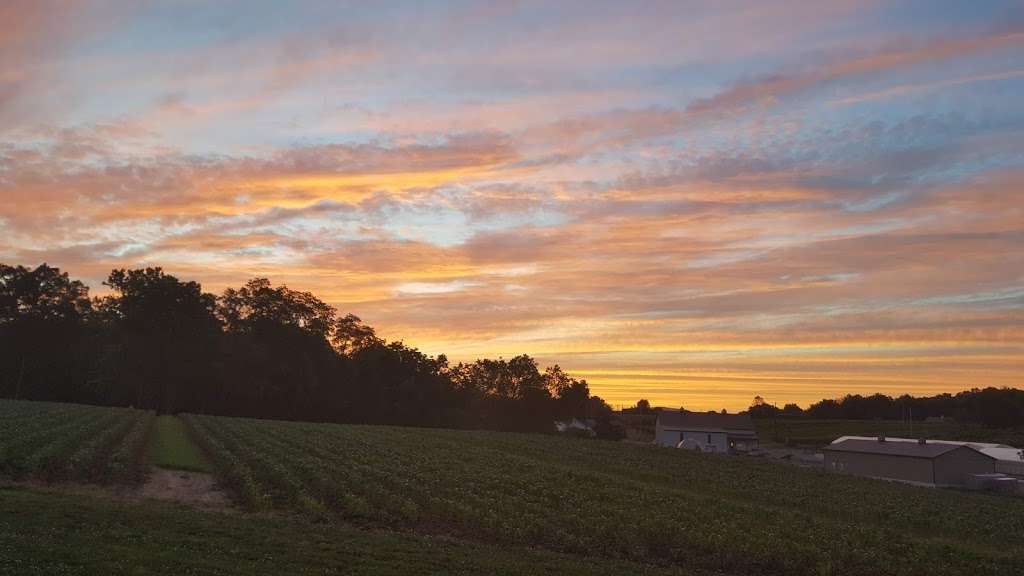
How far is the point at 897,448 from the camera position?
7400 centimetres

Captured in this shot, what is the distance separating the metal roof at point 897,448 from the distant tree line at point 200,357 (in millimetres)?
51539

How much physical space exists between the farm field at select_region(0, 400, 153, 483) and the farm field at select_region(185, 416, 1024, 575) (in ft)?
14.9

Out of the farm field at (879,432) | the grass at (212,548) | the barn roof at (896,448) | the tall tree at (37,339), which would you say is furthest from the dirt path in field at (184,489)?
the farm field at (879,432)

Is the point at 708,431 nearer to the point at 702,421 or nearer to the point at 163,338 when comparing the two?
the point at 702,421

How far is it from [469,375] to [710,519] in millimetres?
129924

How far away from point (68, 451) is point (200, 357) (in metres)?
79.4

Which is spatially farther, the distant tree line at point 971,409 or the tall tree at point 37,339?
the distant tree line at point 971,409

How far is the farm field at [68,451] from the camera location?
30.5m

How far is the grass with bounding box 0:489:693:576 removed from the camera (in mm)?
15852

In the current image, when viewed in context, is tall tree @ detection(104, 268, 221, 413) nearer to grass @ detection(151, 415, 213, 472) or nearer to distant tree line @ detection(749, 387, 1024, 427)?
grass @ detection(151, 415, 213, 472)

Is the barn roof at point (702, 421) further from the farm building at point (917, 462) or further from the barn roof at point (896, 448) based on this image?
the farm building at point (917, 462)

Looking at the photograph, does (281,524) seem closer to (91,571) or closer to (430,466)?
(91,571)

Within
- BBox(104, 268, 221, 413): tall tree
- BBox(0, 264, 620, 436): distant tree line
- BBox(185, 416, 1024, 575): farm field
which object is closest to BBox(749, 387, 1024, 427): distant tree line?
BBox(0, 264, 620, 436): distant tree line

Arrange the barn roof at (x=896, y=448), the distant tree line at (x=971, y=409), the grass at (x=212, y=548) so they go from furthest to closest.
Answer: the distant tree line at (x=971, y=409), the barn roof at (x=896, y=448), the grass at (x=212, y=548)
